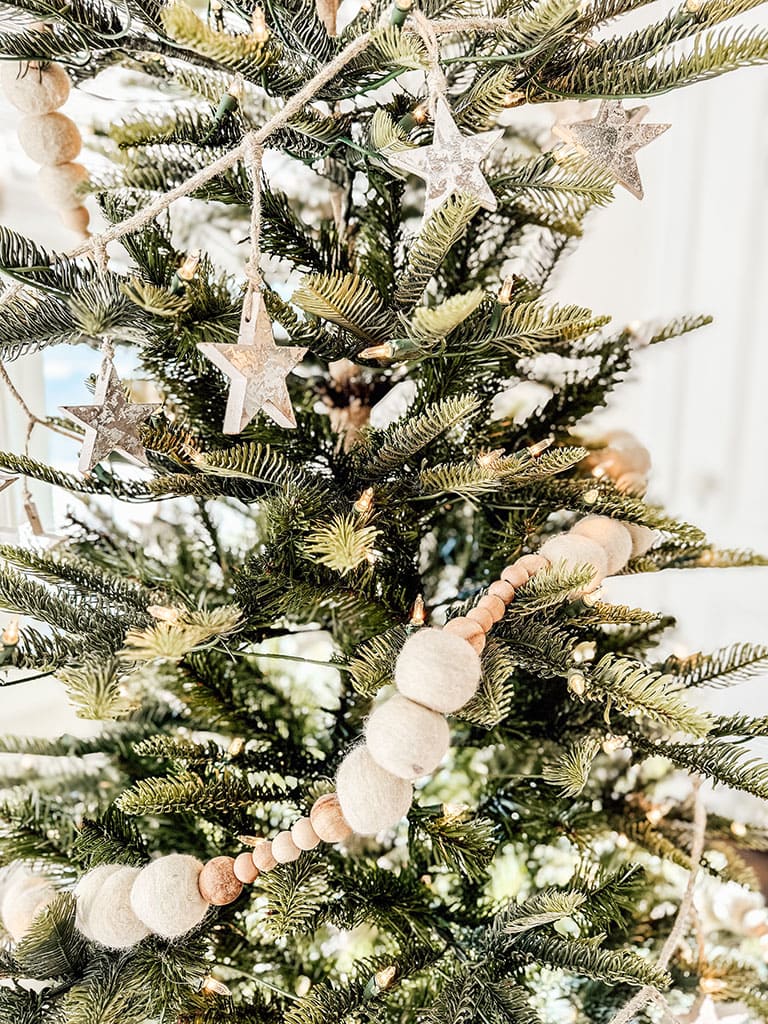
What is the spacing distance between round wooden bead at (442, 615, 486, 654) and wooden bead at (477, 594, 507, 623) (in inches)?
0.6

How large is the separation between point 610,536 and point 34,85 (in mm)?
417

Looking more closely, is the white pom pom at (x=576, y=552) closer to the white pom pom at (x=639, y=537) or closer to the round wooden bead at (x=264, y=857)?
the white pom pom at (x=639, y=537)

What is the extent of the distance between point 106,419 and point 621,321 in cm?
118

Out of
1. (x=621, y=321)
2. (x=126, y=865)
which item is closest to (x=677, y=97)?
(x=621, y=321)

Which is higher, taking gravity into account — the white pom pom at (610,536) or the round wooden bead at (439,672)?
the white pom pom at (610,536)

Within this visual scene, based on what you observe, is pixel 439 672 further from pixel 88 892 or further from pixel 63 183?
pixel 63 183

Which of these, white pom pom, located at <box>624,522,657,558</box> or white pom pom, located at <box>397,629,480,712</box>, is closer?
white pom pom, located at <box>397,629,480,712</box>

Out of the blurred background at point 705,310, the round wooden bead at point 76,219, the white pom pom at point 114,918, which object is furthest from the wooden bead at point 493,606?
the blurred background at point 705,310

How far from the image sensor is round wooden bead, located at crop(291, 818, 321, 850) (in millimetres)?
386

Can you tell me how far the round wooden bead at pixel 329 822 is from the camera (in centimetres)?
38

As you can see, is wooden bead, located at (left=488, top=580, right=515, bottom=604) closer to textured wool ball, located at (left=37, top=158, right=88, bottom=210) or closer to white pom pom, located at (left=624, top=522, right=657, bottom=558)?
white pom pom, located at (left=624, top=522, right=657, bottom=558)

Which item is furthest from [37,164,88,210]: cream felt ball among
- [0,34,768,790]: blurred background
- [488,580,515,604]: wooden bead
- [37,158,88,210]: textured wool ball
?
[0,34,768,790]: blurred background

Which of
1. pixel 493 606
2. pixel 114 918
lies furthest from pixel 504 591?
pixel 114 918

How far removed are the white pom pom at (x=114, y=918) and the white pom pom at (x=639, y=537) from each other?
35 centimetres
